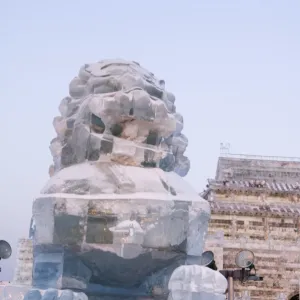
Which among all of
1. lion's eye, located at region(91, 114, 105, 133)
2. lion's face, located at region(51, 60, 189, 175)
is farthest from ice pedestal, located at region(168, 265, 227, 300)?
lion's eye, located at region(91, 114, 105, 133)

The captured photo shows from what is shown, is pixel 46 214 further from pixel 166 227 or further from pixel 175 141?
pixel 175 141

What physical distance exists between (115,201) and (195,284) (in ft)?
3.75

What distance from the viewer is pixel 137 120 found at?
19.3ft

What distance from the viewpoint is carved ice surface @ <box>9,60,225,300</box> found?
5.47m

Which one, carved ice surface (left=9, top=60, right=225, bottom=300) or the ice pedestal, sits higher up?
carved ice surface (left=9, top=60, right=225, bottom=300)

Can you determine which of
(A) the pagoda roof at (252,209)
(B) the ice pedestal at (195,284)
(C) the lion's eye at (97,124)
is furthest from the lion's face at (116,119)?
(A) the pagoda roof at (252,209)

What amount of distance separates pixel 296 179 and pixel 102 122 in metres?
26.4

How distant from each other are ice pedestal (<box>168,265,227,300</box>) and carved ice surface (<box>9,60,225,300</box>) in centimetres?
39

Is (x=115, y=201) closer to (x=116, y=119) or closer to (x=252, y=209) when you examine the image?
(x=116, y=119)

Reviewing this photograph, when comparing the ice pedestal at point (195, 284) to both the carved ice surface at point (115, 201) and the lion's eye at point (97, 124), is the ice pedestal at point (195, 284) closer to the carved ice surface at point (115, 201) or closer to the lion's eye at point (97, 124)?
the carved ice surface at point (115, 201)

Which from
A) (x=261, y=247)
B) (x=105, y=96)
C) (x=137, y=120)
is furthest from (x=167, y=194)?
(x=261, y=247)

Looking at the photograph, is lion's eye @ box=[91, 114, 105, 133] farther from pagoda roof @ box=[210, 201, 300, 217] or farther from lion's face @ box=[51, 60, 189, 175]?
pagoda roof @ box=[210, 201, 300, 217]

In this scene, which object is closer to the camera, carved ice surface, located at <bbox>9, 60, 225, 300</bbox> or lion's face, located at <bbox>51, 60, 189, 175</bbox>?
carved ice surface, located at <bbox>9, 60, 225, 300</bbox>

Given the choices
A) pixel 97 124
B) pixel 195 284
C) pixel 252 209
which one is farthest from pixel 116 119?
pixel 252 209
